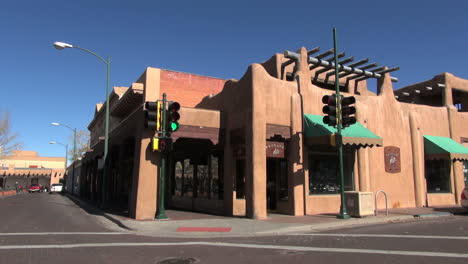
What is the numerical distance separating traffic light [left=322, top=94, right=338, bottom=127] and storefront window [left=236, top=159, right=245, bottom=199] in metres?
4.77

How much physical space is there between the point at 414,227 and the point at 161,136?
928 cm

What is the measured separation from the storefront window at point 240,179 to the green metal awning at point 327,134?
3216 millimetres

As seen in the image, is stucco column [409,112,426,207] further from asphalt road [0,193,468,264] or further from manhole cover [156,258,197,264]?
manhole cover [156,258,197,264]

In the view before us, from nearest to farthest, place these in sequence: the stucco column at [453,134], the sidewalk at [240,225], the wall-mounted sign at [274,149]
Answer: the sidewalk at [240,225] < the wall-mounted sign at [274,149] < the stucco column at [453,134]

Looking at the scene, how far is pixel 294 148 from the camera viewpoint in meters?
15.3

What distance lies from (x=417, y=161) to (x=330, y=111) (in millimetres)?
8831

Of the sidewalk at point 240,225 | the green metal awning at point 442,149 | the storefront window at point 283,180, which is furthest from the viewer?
the green metal awning at point 442,149

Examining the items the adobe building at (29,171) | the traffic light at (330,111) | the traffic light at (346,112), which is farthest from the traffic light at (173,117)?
the adobe building at (29,171)

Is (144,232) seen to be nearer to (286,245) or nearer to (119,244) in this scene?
(119,244)

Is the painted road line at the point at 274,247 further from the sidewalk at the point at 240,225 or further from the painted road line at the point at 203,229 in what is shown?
the painted road line at the point at 203,229

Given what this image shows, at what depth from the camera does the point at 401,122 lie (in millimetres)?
19188

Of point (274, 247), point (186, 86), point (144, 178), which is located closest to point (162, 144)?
point (144, 178)

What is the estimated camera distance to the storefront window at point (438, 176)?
1998 centimetres

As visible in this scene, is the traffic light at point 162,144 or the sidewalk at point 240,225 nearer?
the sidewalk at point 240,225
